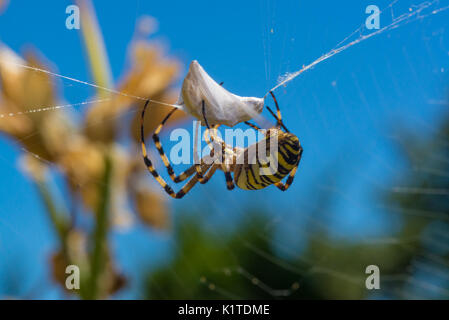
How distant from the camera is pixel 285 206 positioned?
14.4 ft

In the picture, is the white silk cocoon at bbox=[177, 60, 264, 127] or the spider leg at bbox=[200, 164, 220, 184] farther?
the spider leg at bbox=[200, 164, 220, 184]

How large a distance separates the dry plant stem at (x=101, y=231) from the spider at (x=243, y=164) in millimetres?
249

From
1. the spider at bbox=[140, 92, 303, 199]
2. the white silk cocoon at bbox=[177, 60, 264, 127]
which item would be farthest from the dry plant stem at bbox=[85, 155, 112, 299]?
the white silk cocoon at bbox=[177, 60, 264, 127]

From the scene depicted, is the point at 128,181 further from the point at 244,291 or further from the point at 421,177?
the point at 421,177

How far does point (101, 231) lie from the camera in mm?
2418

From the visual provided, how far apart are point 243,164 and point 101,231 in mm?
704

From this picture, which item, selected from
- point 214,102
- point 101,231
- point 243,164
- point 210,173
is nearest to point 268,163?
point 243,164

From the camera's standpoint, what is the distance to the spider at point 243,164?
2057 mm

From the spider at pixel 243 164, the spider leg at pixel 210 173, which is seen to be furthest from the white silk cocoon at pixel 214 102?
the spider leg at pixel 210 173

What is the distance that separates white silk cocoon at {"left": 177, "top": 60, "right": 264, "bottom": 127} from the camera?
5.70 feet

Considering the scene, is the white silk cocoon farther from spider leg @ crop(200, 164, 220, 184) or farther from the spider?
spider leg @ crop(200, 164, 220, 184)

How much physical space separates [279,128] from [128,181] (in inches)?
55.7

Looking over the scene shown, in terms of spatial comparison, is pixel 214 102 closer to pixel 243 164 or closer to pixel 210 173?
pixel 243 164

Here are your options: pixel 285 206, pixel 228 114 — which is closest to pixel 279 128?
pixel 228 114
